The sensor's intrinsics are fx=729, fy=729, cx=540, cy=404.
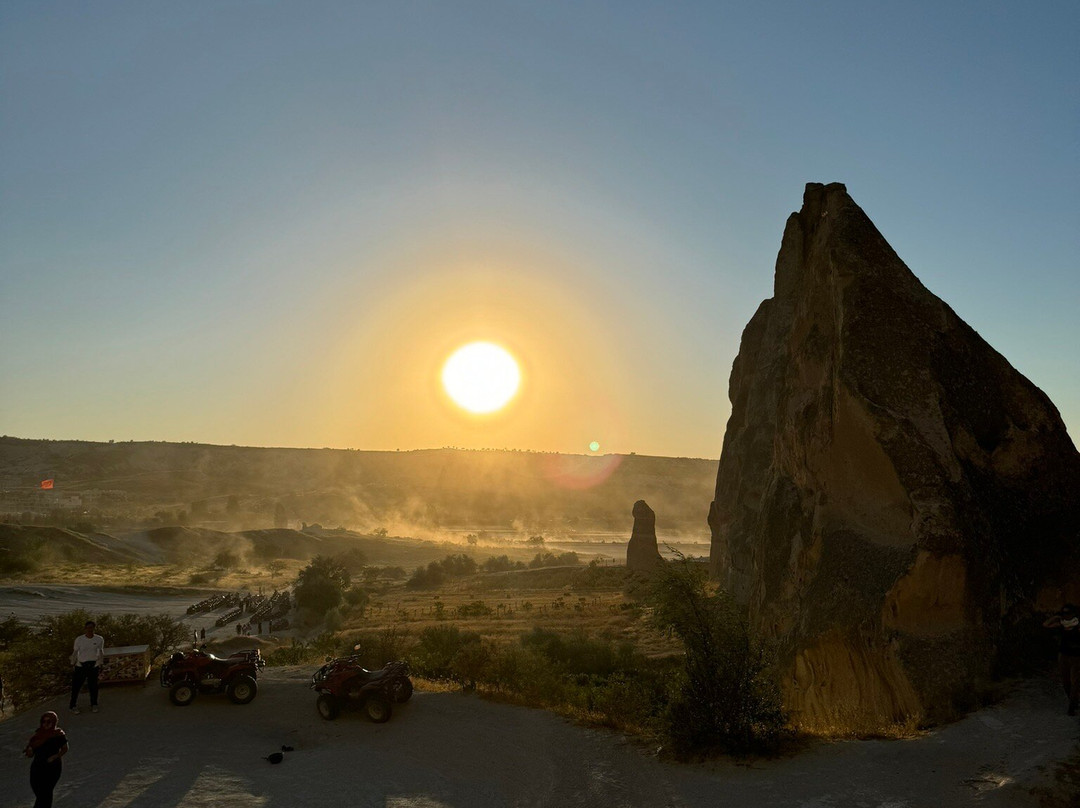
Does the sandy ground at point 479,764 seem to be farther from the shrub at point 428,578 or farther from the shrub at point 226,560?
the shrub at point 226,560

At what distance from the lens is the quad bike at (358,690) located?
1283 centimetres

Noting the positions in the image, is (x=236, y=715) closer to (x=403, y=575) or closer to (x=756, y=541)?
(x=756, y=541)

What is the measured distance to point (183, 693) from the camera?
13336 mm

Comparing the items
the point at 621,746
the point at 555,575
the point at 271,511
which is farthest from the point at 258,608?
the point at 271,511

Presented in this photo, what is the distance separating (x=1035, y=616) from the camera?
12125mm

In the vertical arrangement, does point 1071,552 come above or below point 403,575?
above

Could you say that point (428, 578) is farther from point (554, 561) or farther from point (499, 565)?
point (554, 561)

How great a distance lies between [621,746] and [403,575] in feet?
176

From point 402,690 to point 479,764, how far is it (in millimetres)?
2953

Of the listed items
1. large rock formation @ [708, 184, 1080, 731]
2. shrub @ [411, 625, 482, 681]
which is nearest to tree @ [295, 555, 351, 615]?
shrub @ [411, 625, 482, 681]

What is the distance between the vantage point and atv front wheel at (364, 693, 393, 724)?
A: 1272 cm

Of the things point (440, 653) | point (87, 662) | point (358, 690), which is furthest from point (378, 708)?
point (87, 662)

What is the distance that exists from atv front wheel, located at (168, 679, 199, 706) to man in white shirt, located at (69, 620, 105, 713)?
1218 mm

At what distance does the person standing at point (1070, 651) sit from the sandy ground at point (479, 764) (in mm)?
378
